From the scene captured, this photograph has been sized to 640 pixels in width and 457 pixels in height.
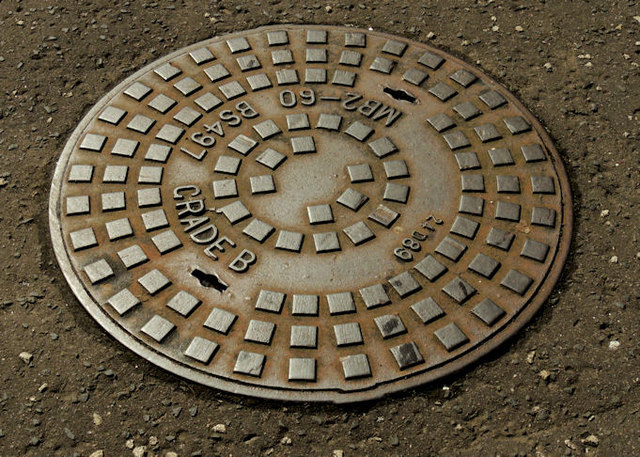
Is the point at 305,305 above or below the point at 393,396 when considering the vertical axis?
above

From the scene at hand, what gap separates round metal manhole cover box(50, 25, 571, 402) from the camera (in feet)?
9.33

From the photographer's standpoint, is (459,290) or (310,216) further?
(310,216)

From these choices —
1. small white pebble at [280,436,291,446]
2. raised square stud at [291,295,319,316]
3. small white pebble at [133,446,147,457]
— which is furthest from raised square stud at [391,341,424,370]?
small white pebble at [133,446,147,457]

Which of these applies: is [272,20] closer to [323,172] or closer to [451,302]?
[323,172]

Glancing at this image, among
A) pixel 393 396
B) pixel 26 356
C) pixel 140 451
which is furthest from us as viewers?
pixel 26 356

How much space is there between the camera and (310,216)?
3.19 metres

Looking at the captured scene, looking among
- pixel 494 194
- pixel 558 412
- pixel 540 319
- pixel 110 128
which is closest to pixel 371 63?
pixel 494 194

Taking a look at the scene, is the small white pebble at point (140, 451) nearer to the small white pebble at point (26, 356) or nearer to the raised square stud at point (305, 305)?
the small white pebble at point (26, 356)

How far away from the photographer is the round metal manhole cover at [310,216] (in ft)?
9.33

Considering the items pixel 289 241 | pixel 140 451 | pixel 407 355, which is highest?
pixel 289 241

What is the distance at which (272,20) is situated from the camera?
14.0ft

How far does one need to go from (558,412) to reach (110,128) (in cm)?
257

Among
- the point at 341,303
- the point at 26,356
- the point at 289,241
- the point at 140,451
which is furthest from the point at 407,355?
the point at 26,356

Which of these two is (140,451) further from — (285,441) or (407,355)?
(407,355)
